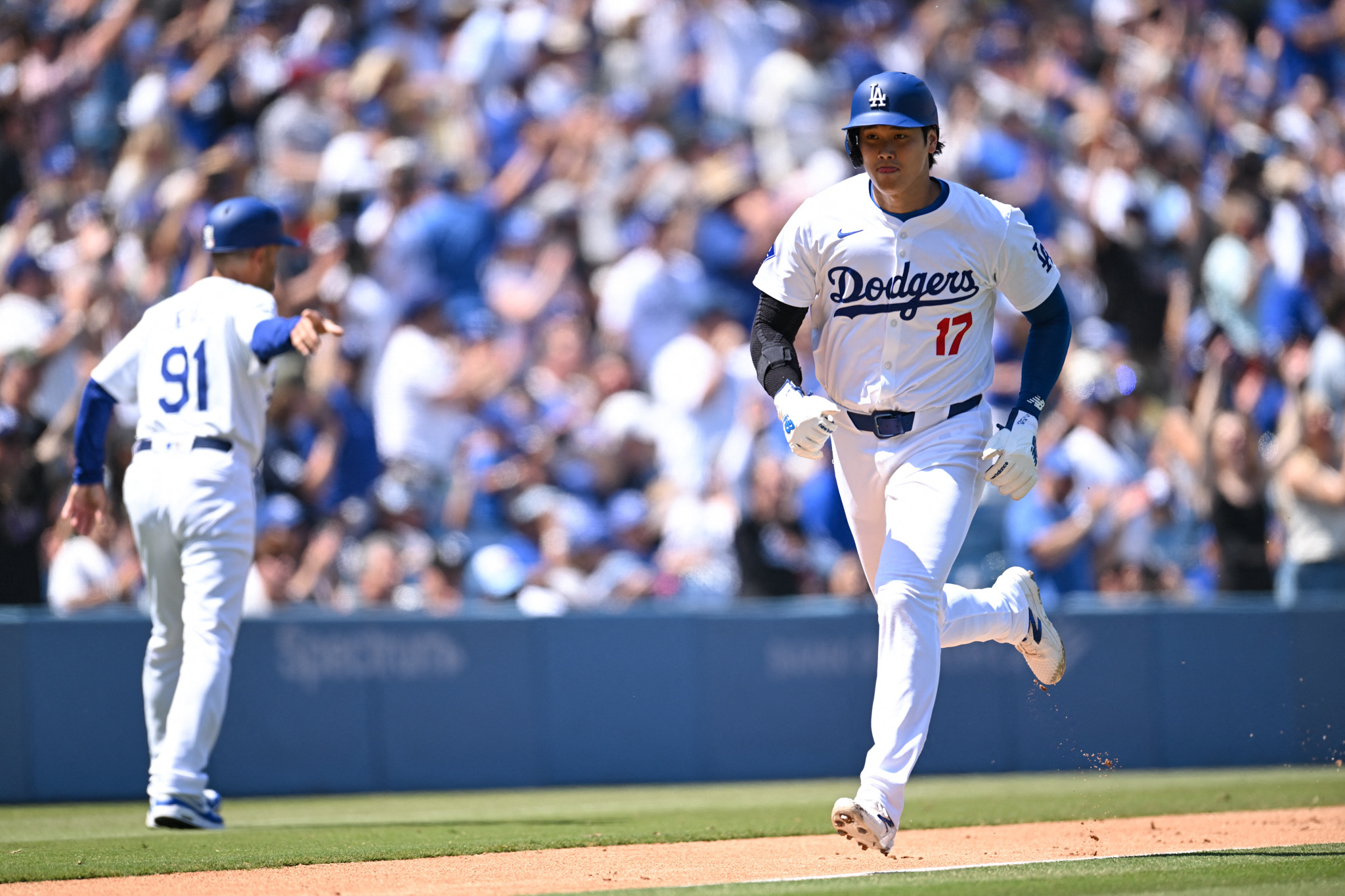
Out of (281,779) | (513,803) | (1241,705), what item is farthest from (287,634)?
(1241,705)

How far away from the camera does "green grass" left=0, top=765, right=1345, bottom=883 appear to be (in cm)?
589

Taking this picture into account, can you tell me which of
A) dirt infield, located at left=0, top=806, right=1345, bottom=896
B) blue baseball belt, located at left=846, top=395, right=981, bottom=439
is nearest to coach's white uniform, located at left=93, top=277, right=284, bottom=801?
dirt infield, located at left=0, top=806, right=1345, bottom=896

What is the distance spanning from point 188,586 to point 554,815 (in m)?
1.99

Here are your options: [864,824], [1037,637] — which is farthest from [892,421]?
[864,824]

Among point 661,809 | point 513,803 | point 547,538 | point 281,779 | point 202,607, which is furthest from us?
point 547,538

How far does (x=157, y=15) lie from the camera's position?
536 inches

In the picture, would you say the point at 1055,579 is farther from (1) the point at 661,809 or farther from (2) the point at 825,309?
(2) the point at 825,309

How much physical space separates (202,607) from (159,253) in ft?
18.5

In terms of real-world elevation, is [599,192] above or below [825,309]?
above

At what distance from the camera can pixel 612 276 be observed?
12.8m

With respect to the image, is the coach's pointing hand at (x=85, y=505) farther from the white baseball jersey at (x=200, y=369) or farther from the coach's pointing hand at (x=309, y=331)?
the coach's pointing hand at (x=309, y=331)

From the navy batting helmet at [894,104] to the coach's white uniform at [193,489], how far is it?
2.67 metres

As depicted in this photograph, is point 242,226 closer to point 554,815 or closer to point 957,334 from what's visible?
point 554,815

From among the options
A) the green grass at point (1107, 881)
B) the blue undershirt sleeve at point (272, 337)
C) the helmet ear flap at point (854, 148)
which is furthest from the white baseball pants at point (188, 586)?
the helmet ear flap at point (854, 148)
